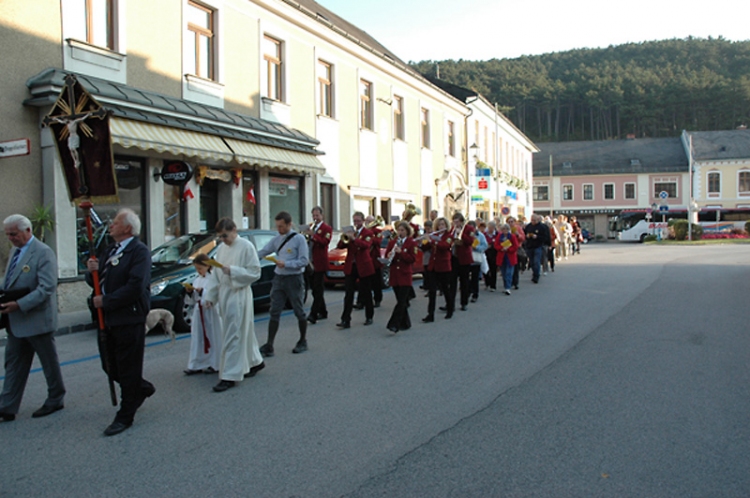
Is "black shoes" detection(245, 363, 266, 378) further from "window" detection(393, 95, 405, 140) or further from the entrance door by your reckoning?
"window" detection(393, 95, 405, 140)

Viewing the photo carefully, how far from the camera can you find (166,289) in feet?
32.1

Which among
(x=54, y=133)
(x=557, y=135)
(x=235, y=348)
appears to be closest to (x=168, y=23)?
(x=54, y=133)

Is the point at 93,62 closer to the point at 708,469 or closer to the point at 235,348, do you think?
the point at 235,348

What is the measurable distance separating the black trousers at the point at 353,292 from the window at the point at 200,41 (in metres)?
8.52

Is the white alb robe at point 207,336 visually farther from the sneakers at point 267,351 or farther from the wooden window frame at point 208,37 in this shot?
the wooden window frame at point 208,37

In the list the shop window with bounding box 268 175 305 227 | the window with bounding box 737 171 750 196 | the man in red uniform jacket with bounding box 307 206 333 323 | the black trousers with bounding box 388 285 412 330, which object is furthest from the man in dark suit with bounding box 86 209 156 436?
the window with bounding box 737 171 750 196

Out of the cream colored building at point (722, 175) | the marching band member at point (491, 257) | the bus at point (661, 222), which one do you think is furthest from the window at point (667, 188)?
the marching band member at point (491, 257)

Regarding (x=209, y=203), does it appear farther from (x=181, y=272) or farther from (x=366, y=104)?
(x=366, y=104)

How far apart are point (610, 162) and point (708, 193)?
10611mm

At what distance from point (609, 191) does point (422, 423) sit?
69498 mm

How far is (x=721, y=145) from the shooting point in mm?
66750

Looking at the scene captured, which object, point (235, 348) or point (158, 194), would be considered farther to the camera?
point (158, 194)

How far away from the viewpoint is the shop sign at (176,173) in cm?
1468

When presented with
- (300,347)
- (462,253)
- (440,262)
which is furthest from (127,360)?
(462,253)
